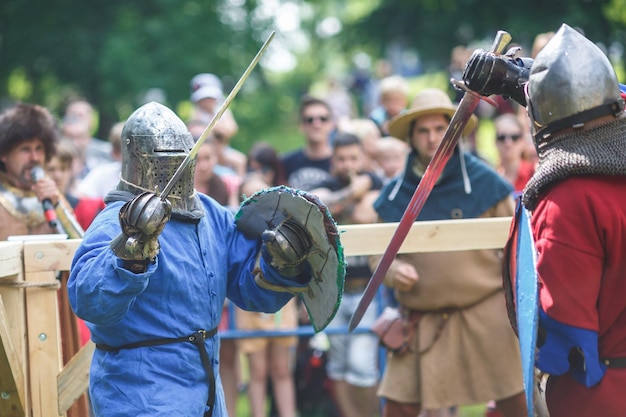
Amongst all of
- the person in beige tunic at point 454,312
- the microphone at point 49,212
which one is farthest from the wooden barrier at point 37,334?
the microphone at point 49,212

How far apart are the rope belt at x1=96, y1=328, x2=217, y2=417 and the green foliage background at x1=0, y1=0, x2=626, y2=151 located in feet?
28.8

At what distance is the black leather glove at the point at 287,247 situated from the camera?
3932 millimetres

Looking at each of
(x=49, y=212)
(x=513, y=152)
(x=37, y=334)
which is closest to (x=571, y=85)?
(x=37, y=334)

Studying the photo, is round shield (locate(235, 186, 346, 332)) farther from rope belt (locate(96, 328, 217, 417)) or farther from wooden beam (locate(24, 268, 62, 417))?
wooden beam (locate(24, 268, 62, 417))

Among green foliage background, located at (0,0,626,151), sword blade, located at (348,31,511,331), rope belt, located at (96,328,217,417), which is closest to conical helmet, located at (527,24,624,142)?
sword blade, located at (348,31,511,331)

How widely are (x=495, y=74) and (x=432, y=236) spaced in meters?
1.16

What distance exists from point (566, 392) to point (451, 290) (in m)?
1.85

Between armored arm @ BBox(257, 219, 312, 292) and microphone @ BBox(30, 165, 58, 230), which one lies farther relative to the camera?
microphone @ BBox(30, 165, 58, 230)

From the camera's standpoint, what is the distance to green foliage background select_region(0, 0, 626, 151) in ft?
42.5

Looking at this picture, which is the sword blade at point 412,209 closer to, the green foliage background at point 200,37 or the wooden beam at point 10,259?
the wooden beam at point 10,259

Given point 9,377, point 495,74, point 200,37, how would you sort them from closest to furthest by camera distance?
point 495,74
point 9,377
point 200,37

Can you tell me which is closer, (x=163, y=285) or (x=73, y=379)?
(x=163, y=285)

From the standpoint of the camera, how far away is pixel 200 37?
1409 centimetres

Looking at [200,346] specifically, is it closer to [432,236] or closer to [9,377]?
[9,377]
